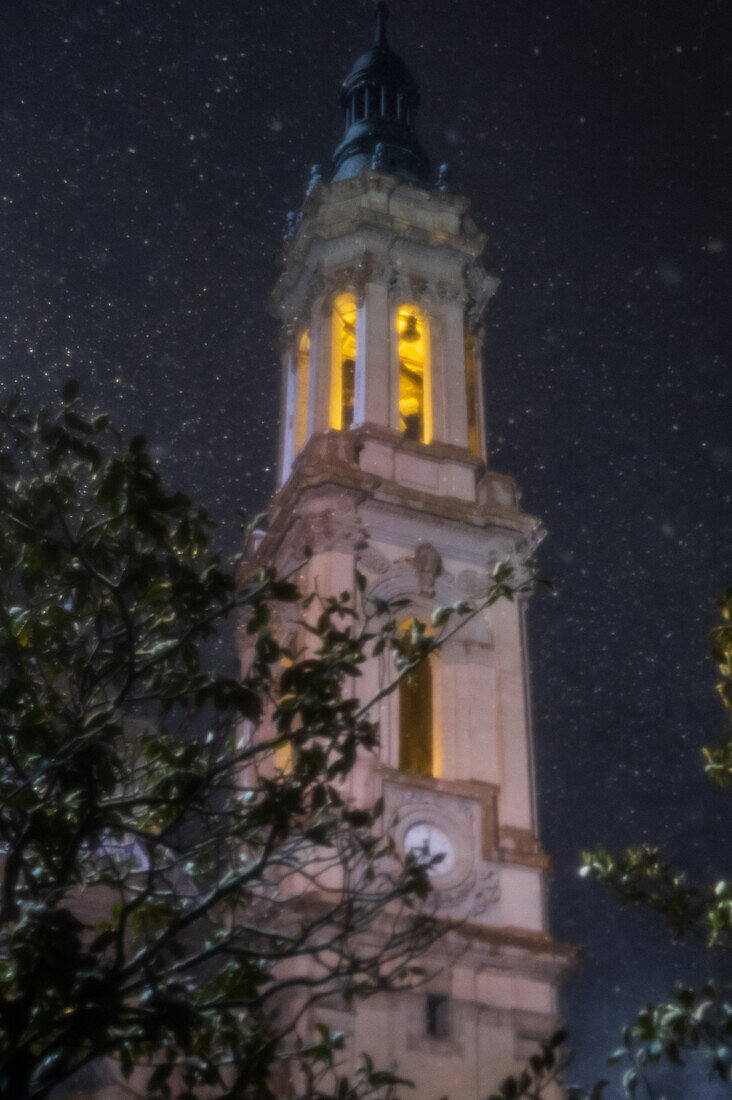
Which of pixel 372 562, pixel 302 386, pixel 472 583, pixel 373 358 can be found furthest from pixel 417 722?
pixel 302 386

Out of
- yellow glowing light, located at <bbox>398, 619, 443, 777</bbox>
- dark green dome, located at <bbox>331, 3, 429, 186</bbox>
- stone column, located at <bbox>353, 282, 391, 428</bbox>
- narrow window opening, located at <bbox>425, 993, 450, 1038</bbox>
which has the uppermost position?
dark green dome, located at <bbox>331, 3, 429, 186</bbox>

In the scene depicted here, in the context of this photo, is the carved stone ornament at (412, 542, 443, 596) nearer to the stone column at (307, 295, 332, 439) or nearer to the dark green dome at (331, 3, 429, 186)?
the stone column at (307, 295, 332, 439)

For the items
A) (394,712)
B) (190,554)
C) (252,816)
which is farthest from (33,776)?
(394,712)

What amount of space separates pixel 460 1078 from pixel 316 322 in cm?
1738

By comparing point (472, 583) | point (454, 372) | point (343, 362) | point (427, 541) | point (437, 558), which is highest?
point (343, 362)

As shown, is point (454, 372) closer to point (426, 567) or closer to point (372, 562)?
point (426, 567)

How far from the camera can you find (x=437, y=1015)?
17781 mm

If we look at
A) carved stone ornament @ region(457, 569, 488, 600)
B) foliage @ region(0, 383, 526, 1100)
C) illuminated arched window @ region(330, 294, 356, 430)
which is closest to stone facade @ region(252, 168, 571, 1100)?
carved stone ornament @ region(457, 569, 488, 600)

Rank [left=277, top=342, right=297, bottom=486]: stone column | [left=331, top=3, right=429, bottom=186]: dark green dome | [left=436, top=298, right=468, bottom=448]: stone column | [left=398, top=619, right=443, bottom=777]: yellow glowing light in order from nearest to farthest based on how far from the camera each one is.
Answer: [left=398, top=619, right=443, bottom=777]: yellow glowing light → [left=436, top=298, right=468, bottom=448]: stone column → [left=277, top=342, right=297, bottom=486]: stone column → [left=331, top=3, right=429, bottom=186]: dark green dome

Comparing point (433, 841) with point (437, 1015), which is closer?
point (437, 1015)

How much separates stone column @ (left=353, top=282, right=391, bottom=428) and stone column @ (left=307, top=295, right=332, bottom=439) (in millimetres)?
742

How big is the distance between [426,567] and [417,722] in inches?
121

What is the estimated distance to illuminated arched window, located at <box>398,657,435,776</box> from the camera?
70.6 ft

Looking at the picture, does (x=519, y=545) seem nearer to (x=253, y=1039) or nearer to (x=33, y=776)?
(x=253, y=1039)
